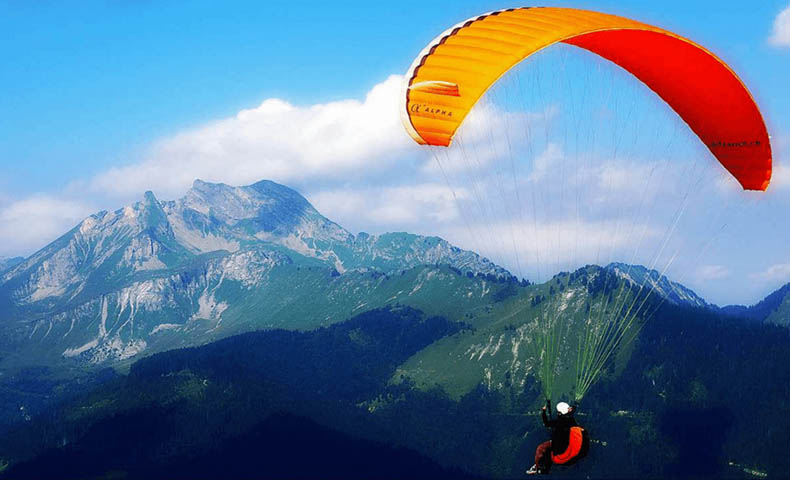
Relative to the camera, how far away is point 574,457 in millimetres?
21594

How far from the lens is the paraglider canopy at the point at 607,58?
848 inches

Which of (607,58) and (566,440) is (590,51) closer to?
(607,58)

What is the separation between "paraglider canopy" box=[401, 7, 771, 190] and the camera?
70.6 feet

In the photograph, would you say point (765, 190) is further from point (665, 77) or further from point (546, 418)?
point (546, 418)

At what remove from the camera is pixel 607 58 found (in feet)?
93.3

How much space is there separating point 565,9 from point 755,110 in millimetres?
8630

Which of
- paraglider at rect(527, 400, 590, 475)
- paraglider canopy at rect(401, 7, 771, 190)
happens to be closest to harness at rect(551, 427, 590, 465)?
paraglider at rect(527, 400, 590, 475)

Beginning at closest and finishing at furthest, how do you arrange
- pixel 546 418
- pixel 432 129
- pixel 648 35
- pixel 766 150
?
pixel 546 418 → pixel 432 129 → pixel 648 35 → pixel 766 150

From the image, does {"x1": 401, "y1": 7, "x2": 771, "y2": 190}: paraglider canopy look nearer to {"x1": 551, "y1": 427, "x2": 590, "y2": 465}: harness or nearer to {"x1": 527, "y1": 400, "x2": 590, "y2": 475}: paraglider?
{"x1": 527, "y1": 400, "x2": 590, "y2": 475}: paraglider

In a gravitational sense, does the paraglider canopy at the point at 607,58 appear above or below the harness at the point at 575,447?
above

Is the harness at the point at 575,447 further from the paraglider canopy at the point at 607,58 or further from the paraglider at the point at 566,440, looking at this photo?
the paraglider canopy at the point at 607,58

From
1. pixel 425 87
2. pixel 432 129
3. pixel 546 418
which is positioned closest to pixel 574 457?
pixel 546 418

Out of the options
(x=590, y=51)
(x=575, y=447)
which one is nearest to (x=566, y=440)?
(x=575, y=447)

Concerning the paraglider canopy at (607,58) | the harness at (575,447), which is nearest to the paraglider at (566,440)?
the harness at (575,447)
